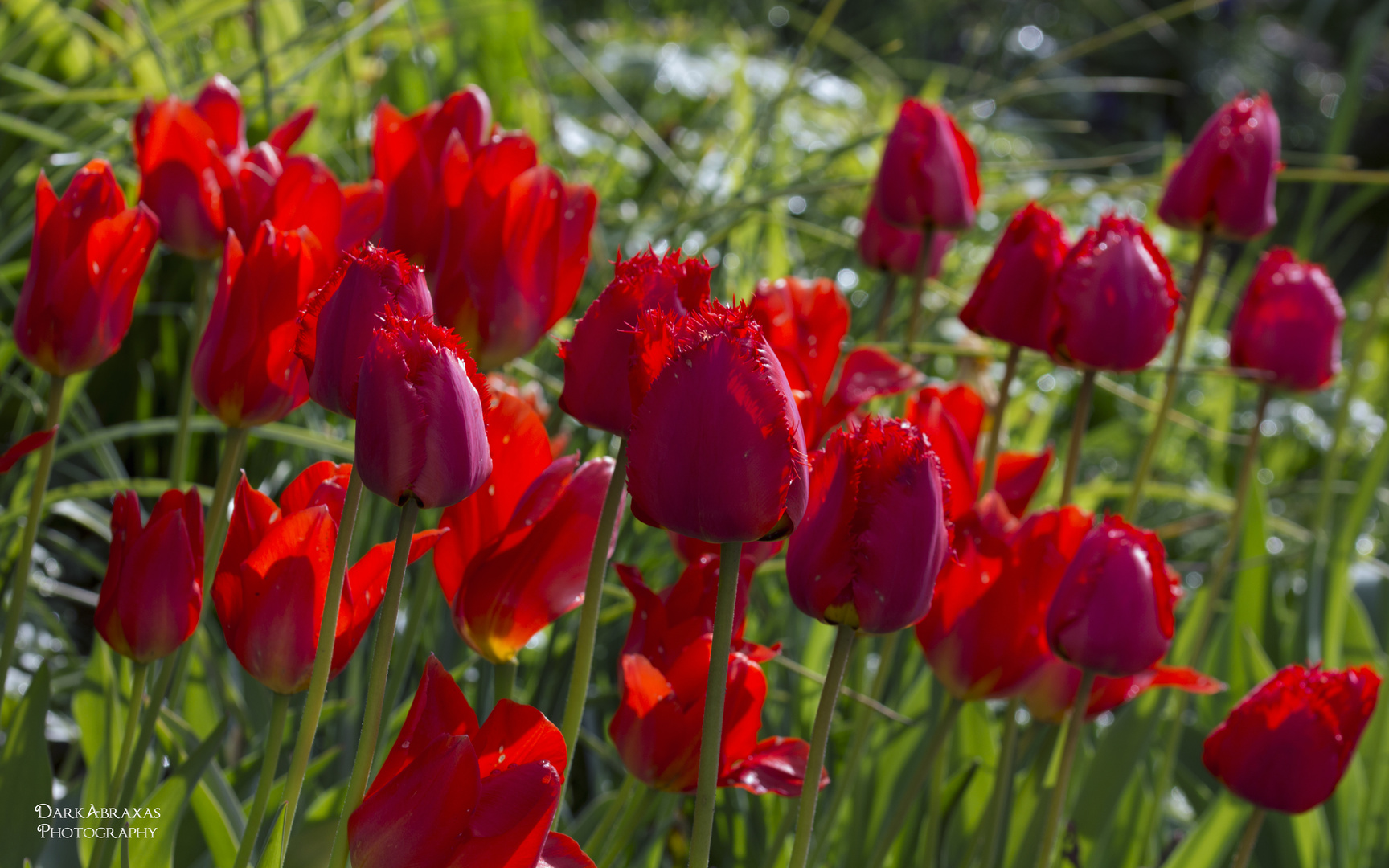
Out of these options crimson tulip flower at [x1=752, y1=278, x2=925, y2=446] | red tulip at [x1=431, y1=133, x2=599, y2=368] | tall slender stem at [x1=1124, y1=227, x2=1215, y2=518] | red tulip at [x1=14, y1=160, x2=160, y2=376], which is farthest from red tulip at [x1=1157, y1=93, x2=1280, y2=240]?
red tulip at [x1=14, y1=160, x2=160, y2=376]

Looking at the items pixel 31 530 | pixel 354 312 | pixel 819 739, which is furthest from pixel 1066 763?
pixel 31 530

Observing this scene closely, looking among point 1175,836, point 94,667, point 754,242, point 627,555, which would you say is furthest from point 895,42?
point 94,667

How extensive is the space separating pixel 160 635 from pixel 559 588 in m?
0.19

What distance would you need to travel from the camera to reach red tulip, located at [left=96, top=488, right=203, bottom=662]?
21.9 inches

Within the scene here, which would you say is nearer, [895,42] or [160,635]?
[160,635]

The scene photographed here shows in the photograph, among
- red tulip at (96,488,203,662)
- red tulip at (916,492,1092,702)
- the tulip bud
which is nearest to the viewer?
the tulip bud

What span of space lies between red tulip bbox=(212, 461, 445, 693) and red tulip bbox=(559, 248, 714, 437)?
9 cm

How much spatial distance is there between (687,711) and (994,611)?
199mm

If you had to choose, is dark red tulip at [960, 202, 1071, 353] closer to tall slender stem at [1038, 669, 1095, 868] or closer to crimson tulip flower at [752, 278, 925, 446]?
crimson tulip flower at [752, 278, 925, 446]

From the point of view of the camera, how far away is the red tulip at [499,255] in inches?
27.0

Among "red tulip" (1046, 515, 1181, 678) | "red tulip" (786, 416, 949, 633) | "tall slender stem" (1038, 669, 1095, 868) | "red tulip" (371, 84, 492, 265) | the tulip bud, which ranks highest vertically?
"red tulip" (371, 84, 492, 265)

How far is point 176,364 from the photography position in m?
1.58

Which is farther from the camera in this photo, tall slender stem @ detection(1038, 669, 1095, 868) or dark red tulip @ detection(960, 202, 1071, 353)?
dark red tulip @ detection(960, 202, 1071, 353)

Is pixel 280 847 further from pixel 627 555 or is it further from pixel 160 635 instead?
pixel 627 555
